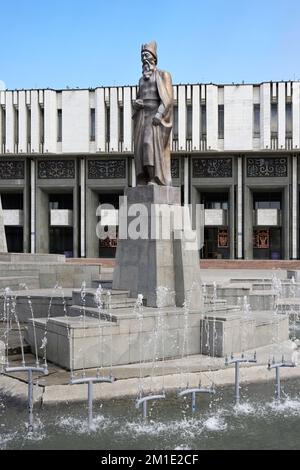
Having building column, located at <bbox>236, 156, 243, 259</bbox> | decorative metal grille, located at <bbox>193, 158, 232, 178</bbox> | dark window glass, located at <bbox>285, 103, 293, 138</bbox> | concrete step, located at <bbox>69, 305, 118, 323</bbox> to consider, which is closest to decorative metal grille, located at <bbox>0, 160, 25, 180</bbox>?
decorative metal grille, located at <bbox>193, 158, 232, 178</bbox>

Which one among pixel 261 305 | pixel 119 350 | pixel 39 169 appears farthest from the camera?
pixel 39 169

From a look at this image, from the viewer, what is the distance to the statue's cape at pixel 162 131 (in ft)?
32.9

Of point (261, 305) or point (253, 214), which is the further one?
point (253, 214)

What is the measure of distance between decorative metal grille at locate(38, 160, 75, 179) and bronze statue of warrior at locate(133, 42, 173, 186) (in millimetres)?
29236

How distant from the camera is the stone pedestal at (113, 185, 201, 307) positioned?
9703 mm

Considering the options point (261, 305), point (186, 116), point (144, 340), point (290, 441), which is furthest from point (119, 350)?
point (186, 116)

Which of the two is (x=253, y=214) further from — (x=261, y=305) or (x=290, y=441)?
(x=290, y=441)

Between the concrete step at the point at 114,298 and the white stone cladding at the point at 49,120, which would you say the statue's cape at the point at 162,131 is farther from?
the white stone cladding at the point at 49,120

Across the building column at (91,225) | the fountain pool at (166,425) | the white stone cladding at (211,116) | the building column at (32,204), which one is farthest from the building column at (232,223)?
the fountain pool at (166,425)

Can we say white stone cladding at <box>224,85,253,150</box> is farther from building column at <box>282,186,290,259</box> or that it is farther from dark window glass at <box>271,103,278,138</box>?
building column at <box>282,186,290,259</box>

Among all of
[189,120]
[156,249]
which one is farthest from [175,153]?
[156,249]

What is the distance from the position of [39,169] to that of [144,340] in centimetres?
3231

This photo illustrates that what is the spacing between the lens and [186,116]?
36.9 m
